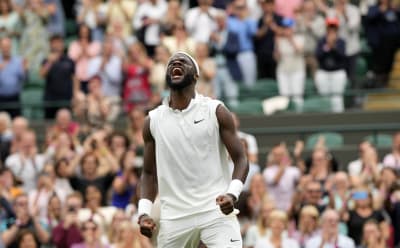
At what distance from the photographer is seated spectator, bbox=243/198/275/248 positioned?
17.8 m

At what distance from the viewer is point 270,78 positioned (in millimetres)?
23375

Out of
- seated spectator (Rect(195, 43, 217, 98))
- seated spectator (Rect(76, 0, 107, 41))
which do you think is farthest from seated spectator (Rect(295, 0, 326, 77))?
seated spectator (Rect(76, 0, 107, 41))

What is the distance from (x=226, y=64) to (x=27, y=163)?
12.1 feet

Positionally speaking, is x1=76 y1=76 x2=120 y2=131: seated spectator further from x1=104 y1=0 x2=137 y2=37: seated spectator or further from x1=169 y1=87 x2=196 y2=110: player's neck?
x1=169 y1=87 x2=196 y2=110: player's neck

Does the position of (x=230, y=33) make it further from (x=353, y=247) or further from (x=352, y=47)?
(x=353, y=247)

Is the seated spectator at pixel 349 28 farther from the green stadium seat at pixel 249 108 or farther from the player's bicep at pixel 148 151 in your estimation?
the player's bicep at pixel 148 151

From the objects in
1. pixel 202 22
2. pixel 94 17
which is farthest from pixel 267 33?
pixel 94 17

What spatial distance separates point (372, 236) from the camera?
682 inches

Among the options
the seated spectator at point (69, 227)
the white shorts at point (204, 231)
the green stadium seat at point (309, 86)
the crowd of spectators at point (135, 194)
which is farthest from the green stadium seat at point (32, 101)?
the white shorts at point (204, 231)

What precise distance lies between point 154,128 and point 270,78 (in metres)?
10.6

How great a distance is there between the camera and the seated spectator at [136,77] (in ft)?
73.9

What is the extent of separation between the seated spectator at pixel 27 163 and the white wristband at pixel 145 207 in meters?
7.90

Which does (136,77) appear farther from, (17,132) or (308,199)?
(308,199)

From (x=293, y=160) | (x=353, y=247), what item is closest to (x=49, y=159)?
(x=293, y=160)
